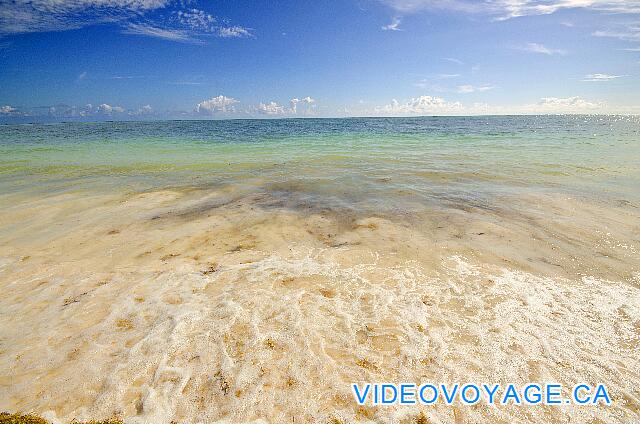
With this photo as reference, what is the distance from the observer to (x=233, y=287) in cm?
459

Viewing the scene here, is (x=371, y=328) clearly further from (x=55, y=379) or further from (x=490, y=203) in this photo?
(x=490, y=203)

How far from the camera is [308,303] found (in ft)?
13.8

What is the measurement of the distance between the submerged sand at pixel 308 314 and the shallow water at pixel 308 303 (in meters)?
0.02

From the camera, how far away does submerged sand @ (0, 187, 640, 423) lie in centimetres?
287

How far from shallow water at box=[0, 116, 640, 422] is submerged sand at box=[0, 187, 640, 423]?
21mm

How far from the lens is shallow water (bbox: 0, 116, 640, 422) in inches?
115

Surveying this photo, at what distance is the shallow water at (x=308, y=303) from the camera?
2916 millimetres

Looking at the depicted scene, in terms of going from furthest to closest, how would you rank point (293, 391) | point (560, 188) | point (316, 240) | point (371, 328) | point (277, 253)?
point (560, 188) → point (316, 240) → point (277, 253) → point (371, 328) → point (293, 391)

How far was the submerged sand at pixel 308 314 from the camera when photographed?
287 centimetres

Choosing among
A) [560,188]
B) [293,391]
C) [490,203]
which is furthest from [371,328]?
[560,188]

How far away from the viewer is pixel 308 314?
→ 3977 millimetres

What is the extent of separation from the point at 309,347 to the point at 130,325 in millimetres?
2230

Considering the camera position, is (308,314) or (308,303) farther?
(308,303)

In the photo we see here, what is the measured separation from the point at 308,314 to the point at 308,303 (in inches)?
9.7
